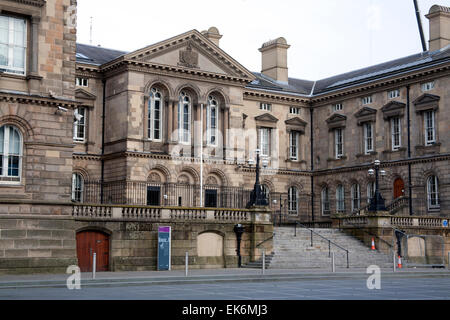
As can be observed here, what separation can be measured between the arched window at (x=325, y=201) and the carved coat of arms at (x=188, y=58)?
679 inches

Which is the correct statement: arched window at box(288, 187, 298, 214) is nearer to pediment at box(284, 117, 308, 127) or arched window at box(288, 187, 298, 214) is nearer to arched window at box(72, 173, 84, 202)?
pediment at box(284, 117, 308, 127)

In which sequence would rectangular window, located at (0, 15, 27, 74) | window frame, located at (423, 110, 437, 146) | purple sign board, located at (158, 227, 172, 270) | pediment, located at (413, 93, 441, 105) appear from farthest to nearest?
window frame, located at (423, 110, 437, 146)
pediment, located at (413, 93, 441, 105)
purple sign board, located at (158, 227, 172, 270)
rectangular window, located at (0, 15, 27, 74)

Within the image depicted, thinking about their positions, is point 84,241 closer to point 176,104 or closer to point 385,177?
point 176,104

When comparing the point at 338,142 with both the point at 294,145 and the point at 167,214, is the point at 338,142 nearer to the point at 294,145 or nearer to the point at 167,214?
the point at 294,145

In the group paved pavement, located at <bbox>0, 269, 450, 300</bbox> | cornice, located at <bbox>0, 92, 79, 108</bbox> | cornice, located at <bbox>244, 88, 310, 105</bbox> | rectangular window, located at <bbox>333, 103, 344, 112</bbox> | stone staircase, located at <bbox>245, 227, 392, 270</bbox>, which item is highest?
cornice, located at <bbox>244, 88, 310, 105</bbox>

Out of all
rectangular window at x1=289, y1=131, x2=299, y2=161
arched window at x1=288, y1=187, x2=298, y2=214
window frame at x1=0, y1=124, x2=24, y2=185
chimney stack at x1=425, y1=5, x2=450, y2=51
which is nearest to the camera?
window frame at x1=0, y1=124, x2=24, y2=185

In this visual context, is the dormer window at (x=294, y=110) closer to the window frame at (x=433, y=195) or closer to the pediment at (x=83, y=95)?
the window frame at (x=433, y=195)

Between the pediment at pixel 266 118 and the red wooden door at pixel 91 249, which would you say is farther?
the pediment at pixel 266 118

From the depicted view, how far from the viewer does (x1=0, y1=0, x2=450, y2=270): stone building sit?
1248 inches

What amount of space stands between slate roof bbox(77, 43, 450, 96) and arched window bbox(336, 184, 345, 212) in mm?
8452

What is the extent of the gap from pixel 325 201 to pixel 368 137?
23.8ft

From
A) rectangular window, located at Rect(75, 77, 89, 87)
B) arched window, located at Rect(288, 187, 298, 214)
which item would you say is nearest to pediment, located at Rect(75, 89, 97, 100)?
rectangular window, located at Rect(75, 77, 89, 87)

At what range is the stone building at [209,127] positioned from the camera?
31.7 meters

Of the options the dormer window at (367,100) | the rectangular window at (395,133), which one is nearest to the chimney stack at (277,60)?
the dormer window at (367,100)
